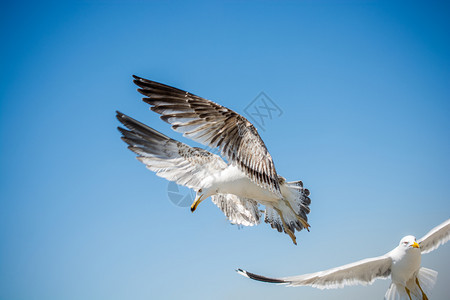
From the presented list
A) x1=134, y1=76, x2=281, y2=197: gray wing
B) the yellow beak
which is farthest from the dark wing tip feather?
x1=134, y1=76, x2=281, y2=197: gray wing

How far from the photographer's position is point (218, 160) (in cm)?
588

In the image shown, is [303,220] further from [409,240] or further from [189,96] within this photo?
[189,96]

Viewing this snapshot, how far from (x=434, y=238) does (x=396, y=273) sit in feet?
2.72

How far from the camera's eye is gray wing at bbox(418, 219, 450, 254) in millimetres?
5712

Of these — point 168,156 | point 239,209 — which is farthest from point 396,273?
point 168,156

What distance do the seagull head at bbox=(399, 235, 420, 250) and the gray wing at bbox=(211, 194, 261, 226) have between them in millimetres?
2055

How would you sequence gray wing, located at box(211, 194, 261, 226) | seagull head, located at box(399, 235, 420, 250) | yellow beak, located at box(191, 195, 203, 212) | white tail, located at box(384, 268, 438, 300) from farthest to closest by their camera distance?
gray wing, located at box(211, 194, 261, 226) < white tail, located at box(384, 268, 438, 300) < yellow beak, located at box(191, 195, 203, 212) < seagull head, located at box(399, 235, 420, 250)

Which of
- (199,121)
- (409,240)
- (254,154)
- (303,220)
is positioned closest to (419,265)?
(409,240)

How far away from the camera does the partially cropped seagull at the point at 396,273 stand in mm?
5391

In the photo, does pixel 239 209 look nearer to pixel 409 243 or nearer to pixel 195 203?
pixel 195 203

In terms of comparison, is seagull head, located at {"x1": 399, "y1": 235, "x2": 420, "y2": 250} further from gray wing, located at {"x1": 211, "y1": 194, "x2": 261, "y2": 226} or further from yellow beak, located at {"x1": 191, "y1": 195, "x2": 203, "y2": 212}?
yellow beak, located at {"x1": 191, "y1": 195, "x2": 203, "y2": 212}

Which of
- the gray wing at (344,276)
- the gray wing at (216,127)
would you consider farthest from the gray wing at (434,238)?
the gray wing at (216,127)

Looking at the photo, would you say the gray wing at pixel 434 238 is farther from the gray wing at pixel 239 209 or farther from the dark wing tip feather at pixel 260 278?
the gray wing at pixel 239 209

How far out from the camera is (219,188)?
5617 mm
